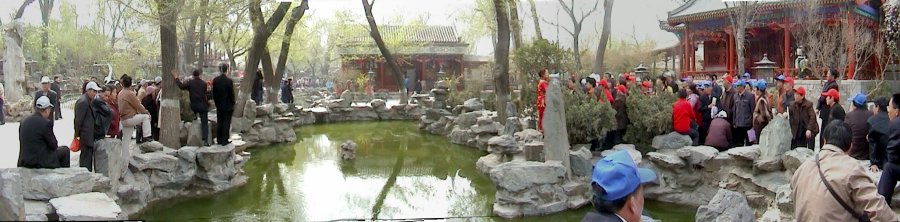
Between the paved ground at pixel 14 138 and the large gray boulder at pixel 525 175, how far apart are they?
442 cm

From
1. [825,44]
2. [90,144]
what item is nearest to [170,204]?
[90,144]

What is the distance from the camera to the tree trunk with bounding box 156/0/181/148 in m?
8.93

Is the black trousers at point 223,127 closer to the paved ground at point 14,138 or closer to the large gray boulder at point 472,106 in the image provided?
the paved ground at point 14,138

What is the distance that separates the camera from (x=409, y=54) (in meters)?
33.1

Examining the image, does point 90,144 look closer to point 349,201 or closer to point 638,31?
point 349,201

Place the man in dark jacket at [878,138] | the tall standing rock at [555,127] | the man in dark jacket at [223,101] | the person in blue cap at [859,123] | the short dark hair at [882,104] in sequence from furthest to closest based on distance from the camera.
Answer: the man in dark jacket at [223,101] < the tall standing rock at [555,127] < the person in blue cap at [859,123] < the short dark hair at [882,104] < the man in dark jacket at [878,138]

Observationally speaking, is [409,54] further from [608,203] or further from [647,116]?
[608,203]

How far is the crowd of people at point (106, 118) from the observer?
5711 millimetres

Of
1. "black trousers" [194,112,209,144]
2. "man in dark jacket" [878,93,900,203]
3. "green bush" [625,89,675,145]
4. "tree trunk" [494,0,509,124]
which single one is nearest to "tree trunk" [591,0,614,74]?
"tree trunk" [494,0,509,124]

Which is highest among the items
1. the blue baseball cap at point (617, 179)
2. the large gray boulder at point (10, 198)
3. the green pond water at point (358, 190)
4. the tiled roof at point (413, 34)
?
the tiled roof at point (413, 34)

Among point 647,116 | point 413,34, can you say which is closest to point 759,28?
point 647,116

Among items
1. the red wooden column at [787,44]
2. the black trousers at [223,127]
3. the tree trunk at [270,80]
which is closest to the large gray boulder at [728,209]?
the black trousers at [223,127]

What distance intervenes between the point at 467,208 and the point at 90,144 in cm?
378

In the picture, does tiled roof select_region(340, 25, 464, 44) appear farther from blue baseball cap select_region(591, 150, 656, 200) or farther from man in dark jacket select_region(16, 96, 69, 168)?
blue baseball cap select_region(591, 150, 656, 200)
